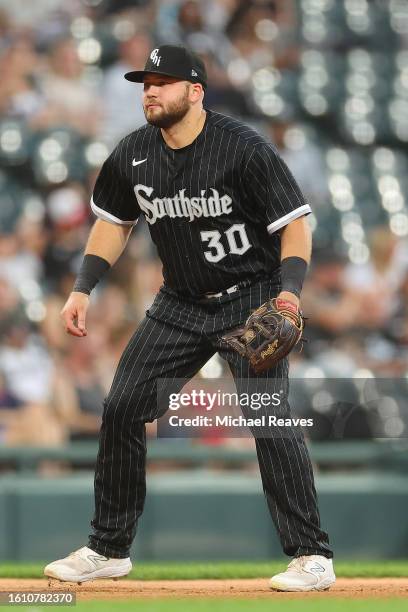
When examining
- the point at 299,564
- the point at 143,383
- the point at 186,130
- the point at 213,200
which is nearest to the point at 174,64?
the point at 186,130

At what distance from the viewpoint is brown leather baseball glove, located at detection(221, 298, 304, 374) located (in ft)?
11.5

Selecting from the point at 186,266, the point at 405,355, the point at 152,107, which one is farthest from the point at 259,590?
the point at 405,355

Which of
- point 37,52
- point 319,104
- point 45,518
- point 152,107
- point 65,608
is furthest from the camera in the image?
point 319,104

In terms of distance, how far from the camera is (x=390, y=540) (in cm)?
637

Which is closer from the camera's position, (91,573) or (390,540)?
(91,573)

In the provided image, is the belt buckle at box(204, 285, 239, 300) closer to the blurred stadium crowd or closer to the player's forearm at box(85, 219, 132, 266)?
the player's forearm at box(85, 219, 132, 266)

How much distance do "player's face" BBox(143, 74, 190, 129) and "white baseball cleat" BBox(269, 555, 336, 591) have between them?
1.40 meters

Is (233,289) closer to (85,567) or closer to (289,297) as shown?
(289,297)

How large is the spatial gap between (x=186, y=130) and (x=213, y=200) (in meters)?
0.24

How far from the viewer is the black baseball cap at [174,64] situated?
3656 mm

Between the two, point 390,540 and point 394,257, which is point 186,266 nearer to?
point 390,540

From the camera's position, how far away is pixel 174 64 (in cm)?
367

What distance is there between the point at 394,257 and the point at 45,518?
9.83 feet

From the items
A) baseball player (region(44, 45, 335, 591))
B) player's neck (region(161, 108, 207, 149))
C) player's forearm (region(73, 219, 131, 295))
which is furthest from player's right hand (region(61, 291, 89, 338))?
player's neck (region(161, 108, 207, 149))
